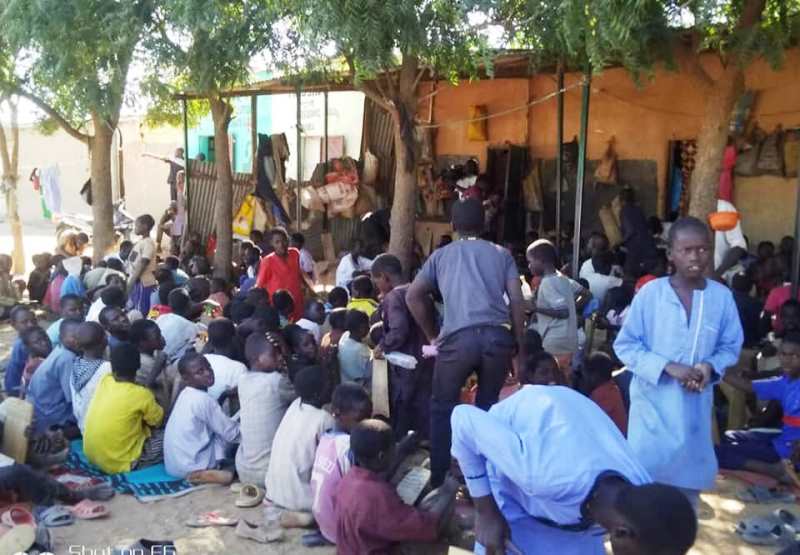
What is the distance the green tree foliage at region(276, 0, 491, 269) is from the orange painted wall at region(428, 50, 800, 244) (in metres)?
2.76

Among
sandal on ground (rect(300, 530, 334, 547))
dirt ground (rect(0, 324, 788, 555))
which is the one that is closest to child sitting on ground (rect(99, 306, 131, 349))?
dirt ground (rect(0, 324, 788, 555))

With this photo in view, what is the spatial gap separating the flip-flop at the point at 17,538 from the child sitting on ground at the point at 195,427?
127 cm

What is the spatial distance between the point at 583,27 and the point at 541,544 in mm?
3448

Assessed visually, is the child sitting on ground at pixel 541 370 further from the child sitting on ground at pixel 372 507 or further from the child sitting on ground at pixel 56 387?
the child sitting on ground at pixel 56 387

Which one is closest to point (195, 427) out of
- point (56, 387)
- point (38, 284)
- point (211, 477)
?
point (211, 477)

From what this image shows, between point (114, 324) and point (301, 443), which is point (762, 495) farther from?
point (114, 324)

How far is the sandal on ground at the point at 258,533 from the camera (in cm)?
435

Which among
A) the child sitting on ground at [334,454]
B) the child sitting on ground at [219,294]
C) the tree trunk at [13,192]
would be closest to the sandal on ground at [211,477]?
the child sitting on ground at [334,454]

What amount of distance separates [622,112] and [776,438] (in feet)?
21.1

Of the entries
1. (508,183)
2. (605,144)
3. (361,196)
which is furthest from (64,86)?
(605,144)

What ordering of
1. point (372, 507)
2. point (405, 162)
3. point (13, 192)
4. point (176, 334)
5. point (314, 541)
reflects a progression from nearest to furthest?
point (372, 507), point (314, 541), point (176, 334), point (405, 162), point (13, 192)

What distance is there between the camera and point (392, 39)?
21.1 ft

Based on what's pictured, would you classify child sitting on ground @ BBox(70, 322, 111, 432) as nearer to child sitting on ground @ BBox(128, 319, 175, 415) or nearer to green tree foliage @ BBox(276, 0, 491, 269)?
child sitting on ground @ BBox(128, 319, 175, 415)

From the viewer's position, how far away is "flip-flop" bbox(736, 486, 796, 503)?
4.68 m
